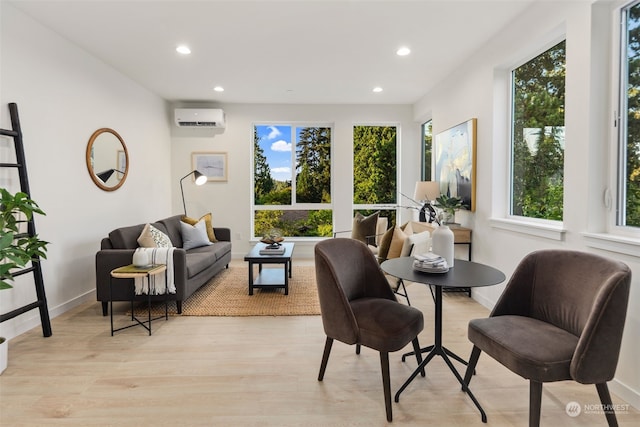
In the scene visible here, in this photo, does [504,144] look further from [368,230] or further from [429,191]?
[368,230]

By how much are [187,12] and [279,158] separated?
134 inches

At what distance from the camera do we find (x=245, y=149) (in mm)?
5898

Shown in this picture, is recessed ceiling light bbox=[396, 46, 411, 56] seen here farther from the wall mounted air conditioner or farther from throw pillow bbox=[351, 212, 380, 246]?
the wall mounted air conditioner

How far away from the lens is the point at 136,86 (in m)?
4.72

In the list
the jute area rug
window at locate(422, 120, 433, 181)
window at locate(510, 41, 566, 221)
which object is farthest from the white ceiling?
the jute area rug

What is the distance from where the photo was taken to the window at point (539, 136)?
2641 millimetres

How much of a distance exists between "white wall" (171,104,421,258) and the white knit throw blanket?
2746 millimetres

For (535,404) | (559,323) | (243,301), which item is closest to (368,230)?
(243,301)

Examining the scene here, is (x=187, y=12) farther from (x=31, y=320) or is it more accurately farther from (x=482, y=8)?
(x=31, y=320)

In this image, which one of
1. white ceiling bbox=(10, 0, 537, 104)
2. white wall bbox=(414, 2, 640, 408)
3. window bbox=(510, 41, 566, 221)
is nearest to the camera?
white wall bbox=(414, 2, 640, 408)

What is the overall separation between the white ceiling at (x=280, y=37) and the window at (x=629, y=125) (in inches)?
35.7

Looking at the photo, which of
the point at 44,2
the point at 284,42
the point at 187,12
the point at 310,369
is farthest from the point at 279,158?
the point at 310,369

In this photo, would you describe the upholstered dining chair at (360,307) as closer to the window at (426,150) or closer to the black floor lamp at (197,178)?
the black floor lamp at (197,178)

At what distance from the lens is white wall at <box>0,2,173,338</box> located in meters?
2.81
